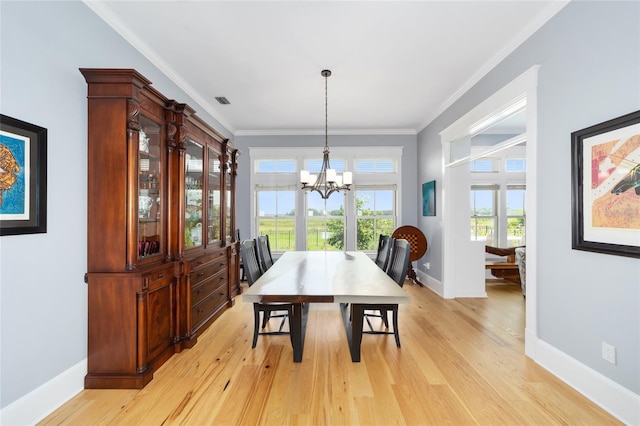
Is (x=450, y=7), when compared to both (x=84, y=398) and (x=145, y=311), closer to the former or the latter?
(x=145, y=311)

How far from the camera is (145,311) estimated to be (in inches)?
91.0

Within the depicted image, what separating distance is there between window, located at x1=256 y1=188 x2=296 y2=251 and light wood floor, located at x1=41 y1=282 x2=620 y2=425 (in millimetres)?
2923

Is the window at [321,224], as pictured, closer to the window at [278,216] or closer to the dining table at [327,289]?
the window at [278,216]

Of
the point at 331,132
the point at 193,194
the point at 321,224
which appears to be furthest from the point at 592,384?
the point at 331,132

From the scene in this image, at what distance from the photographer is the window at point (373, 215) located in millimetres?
6102

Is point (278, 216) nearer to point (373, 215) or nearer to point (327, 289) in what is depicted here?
point (373, 215)

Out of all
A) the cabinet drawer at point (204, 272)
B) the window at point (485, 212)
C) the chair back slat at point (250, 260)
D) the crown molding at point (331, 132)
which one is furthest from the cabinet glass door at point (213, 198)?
the window at point (485, 212)

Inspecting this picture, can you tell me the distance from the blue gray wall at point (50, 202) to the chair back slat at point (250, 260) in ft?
3.89

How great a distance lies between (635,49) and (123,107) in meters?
3.34

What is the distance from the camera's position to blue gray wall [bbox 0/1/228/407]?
1.73 meters

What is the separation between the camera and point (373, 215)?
6102 millimetres

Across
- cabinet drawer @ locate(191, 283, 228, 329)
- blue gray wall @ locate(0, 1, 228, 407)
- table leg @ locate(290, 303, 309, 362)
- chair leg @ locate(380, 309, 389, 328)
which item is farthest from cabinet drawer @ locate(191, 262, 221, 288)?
chair leg @ locate(380, 309, 389, 328)

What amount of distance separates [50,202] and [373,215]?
4993 mm

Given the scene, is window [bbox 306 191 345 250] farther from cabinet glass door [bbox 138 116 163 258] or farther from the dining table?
cabinet glass door [bbox 138 116 163 258]
